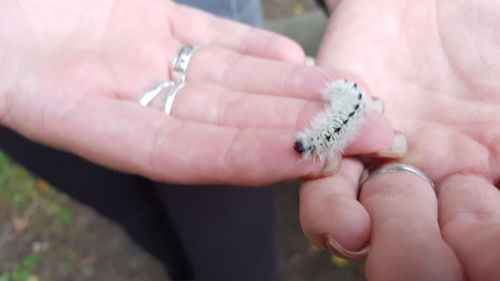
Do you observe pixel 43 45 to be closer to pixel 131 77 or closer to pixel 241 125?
pixel 131 77

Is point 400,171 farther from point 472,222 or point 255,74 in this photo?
point 255,74

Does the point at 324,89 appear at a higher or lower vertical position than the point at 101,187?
higher

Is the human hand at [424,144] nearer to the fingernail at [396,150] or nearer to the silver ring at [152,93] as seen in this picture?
the fingernail at [396,150]

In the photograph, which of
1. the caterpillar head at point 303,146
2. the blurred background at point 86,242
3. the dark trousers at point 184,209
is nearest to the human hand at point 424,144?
the caterpillar head at point 303,146

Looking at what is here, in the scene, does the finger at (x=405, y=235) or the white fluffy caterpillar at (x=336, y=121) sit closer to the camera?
the finger at (x=405, y=235)

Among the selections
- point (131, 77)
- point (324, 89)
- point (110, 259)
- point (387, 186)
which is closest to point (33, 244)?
point (110, 259)

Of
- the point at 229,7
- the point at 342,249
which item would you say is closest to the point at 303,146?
the point at 342,249
